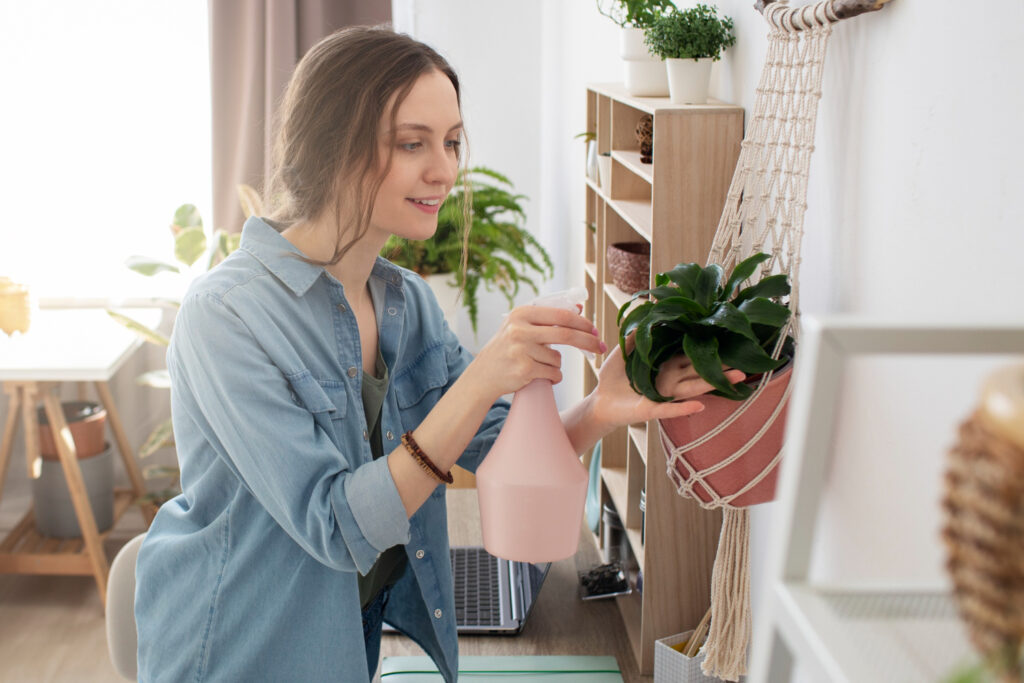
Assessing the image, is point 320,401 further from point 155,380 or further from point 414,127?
point 155,380

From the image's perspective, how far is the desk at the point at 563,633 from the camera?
4.55ft

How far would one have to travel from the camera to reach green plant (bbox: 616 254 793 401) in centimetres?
75

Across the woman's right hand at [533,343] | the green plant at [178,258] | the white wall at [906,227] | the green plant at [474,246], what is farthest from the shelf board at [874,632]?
the green plant at [178,258]

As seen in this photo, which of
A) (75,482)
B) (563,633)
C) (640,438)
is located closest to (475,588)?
(563,633)

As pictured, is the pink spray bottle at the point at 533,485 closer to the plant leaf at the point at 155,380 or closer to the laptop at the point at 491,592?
the laptop at the point at 491,592

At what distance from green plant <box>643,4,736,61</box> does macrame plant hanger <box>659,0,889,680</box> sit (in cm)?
22

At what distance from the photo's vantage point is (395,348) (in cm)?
118

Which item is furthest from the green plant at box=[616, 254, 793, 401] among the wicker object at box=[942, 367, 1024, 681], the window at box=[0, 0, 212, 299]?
the window at box=[0, 0, 212, 299]

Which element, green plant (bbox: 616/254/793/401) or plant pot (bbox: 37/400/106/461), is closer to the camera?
green plant (bbox: 616/254/793/401)

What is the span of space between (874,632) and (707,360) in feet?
1.36

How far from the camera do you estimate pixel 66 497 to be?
2.64 metres

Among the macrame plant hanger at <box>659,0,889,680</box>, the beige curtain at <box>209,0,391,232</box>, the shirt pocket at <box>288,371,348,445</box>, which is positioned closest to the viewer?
the macrame plant hanger at <box>659,0,889,680</box>

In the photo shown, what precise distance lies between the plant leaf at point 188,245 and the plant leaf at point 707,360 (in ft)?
7.12

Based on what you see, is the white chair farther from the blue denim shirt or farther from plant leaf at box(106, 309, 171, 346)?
plant leaf at box(106, 309, 171, 346)
